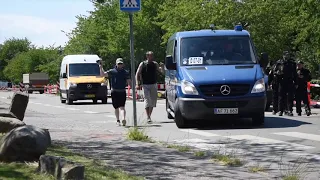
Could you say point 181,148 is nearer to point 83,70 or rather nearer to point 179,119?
point 179,119

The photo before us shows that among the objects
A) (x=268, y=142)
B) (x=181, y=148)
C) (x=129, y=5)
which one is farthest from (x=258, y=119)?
(x=181, y=148)

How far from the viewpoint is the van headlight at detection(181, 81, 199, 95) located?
1462cm

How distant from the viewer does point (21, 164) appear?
8594mm

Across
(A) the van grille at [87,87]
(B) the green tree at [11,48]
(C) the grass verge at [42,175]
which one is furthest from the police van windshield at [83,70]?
(B) the green tree at [11,48]

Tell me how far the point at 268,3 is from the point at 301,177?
2929cm

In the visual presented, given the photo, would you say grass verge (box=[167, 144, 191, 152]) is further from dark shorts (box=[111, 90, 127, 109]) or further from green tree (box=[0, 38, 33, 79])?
green tree (box=[0, 38, 33, 79])

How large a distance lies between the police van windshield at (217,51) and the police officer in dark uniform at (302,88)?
3791mm

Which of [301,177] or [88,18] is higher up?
[88,18]

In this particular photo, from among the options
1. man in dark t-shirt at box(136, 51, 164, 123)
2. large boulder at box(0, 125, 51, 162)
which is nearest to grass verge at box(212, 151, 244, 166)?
large boulder at box(0, 125, 51, 162)

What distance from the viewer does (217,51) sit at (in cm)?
1570

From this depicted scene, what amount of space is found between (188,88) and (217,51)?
1.56 metres

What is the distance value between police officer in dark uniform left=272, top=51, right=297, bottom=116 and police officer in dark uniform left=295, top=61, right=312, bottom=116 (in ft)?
1.41

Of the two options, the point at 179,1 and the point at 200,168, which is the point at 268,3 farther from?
the point at 200,168

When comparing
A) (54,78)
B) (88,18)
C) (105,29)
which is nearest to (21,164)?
(105,29)
